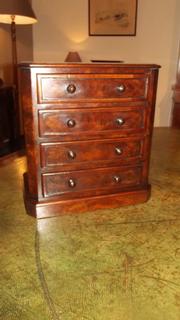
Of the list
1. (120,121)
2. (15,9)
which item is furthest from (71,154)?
(15,9)

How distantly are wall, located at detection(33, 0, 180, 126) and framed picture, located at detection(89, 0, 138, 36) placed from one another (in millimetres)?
76

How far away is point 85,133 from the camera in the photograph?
5.69 feet

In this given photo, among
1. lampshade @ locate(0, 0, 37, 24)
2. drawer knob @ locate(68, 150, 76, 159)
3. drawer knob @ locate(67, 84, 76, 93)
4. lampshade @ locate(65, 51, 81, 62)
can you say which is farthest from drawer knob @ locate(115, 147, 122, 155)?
lampshade @ locate(65, 51, 81, 62)

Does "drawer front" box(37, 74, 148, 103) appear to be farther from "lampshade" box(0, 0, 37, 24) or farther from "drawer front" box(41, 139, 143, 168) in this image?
"lampshade" box(0, 0, 37, 24)

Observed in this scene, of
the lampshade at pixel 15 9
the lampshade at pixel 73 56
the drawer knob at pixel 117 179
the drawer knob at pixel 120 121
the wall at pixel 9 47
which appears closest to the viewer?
the drawer knob at pixel 120 121

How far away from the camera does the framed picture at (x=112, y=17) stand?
3.97 m

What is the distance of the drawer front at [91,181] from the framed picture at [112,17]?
2.94 meters

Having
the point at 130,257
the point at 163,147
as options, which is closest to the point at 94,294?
the point at 130,257

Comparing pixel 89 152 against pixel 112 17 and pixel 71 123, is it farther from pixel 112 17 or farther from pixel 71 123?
pixel 112 17

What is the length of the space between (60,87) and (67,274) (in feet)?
3.33

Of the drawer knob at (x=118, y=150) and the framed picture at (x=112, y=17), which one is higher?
the framed picture at (x=112, y=17)

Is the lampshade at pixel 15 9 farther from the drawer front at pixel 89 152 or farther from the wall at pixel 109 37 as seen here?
the drawer front at pixel 89 152

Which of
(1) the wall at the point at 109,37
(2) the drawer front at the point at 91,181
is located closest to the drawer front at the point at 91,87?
(2) the drawer front at the point at 91,181

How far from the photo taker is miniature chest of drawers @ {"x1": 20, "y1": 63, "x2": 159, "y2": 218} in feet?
5.21
